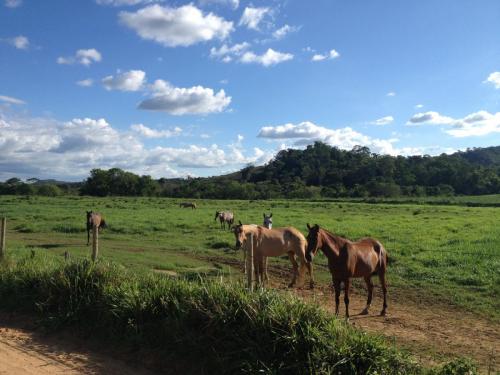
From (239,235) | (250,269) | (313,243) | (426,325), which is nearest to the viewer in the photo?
(250,269)

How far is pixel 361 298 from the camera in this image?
1221cm

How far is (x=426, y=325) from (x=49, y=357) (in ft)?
24.3

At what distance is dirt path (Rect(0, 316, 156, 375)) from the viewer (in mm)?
6529

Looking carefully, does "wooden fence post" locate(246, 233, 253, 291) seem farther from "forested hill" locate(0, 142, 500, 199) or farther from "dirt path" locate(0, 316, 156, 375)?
"forested hill" locate(0, 142, 500, 199)

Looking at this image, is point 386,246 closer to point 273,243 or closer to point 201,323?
point 273,243

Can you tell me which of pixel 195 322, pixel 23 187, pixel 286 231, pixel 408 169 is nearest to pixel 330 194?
pixel 408 169

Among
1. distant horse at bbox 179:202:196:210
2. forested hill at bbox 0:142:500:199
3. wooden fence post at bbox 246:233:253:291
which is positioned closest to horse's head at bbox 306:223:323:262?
wooden fence post at bbox 246:233:253:291

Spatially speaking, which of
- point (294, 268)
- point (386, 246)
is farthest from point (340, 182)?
point (294, 268)

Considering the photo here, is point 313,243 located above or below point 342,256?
above

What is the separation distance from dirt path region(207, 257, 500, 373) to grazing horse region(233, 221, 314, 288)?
75 cm

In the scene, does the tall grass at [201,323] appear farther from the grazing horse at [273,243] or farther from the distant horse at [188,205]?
the distant horse at [188,205]

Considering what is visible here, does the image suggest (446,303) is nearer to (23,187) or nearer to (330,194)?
(330,194)

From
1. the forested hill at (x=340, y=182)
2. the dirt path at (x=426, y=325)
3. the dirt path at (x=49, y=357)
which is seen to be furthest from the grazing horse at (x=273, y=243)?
the forested hill at (x=340, y=182)

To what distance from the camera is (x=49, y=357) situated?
706cm
